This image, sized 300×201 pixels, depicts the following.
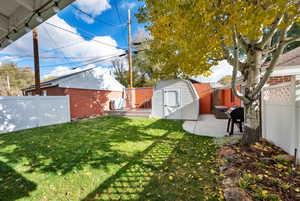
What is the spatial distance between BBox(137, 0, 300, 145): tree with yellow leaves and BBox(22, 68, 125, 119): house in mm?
8962

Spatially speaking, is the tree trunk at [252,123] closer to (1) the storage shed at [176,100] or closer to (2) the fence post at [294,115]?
(2) the fence post at [294,115]

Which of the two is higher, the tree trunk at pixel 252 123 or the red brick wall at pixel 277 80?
the red brick wall at pixel 277 80

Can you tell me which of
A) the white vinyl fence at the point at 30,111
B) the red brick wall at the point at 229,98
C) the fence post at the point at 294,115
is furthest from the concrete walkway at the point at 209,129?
the white vinyl fence at the point at 30,111

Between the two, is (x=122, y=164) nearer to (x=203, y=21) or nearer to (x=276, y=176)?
(x=276, y=176)

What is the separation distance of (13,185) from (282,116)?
562 cm

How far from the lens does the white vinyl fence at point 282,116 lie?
8.29ft

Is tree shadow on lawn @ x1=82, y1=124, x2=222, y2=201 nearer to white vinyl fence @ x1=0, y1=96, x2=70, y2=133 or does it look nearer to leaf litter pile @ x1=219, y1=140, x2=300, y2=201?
leaf litter pile @ x1=219, y1=140, x2=300, y2=201

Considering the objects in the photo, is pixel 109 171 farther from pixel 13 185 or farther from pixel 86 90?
pixel 86 90

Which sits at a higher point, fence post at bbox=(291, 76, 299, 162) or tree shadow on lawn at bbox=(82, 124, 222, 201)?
fence post at bbox=(291, 76, 299, 162)

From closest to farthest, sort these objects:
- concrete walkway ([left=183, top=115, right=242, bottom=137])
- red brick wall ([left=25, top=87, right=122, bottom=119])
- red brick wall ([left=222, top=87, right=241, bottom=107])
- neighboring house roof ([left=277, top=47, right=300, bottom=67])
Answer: neighboring house roof ([left=277, top=47, right=300, bottom=67]) → concrete walkway ([left=183, top=115, right=242, bottom=137]) → red brick wall ([left=222, top=87, right=241, bottom=107]) → red brick wall ([left=25, top=87, right=122, bottom=119])

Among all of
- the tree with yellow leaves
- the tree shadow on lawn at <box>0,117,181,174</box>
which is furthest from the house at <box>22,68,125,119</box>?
the tree with yellow leaves

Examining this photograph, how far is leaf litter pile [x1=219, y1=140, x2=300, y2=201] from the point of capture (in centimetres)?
179

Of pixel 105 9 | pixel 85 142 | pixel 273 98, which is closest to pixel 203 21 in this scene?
pixel 273 98

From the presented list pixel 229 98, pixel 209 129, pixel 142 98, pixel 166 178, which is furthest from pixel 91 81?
pixel 229 98
